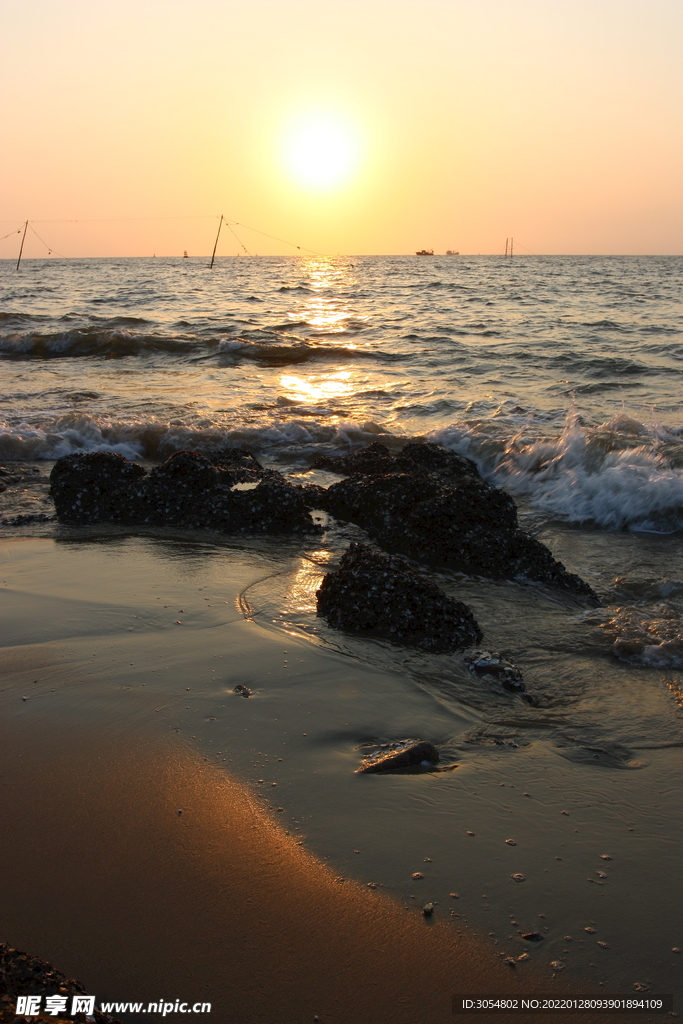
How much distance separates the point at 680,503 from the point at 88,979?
Answer: 5.84 m

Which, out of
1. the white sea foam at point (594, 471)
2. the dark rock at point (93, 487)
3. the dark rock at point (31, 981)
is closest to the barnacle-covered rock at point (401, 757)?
the dark rock at point (31, 981)

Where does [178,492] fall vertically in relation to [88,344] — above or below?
below

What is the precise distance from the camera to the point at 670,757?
116 inches

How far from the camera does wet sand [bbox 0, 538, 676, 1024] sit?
190 centimetres

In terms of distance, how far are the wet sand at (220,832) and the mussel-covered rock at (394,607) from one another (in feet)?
1.27

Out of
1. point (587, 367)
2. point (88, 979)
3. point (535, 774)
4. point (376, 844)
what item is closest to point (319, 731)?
point (376, 844)

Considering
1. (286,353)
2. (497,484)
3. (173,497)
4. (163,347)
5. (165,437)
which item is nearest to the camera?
(173,497)

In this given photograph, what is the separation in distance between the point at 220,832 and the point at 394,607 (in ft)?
5.96

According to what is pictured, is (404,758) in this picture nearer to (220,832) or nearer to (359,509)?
(220,832)

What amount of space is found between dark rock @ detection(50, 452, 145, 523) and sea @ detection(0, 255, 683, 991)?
0.19 metres

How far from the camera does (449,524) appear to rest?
5230 millimetres

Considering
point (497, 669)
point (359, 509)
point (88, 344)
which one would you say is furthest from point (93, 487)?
point (88, 344)

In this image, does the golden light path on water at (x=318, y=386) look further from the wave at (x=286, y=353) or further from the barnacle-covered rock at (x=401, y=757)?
the barnacle-covered rock at (x=401, y=757)

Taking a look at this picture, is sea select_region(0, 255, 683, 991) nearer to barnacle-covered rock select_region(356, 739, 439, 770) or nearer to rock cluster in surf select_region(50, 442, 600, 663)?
barnacle-covered rock select_region(356, 739, 439, 770)
